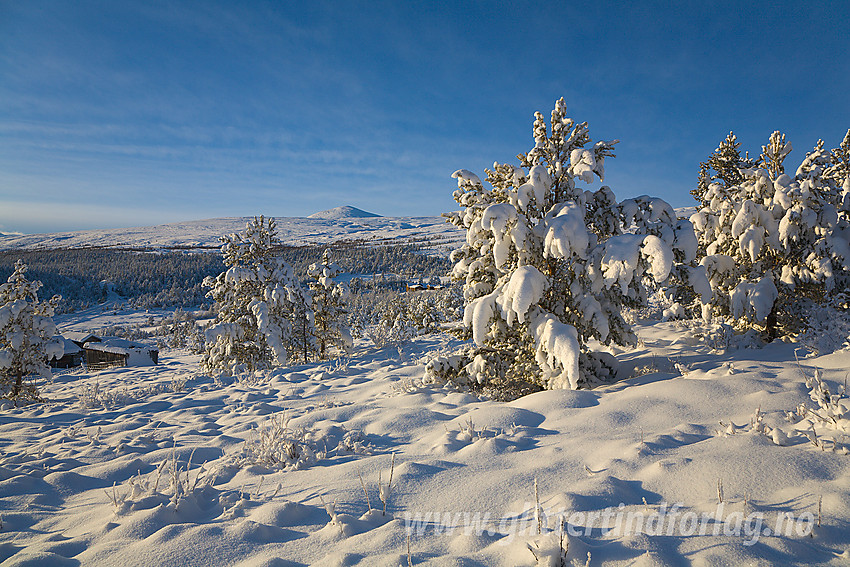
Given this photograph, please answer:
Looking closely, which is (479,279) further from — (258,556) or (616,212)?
(258,556)

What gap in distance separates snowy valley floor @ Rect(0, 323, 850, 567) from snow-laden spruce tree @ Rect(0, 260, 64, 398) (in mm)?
11011

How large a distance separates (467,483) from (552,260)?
421 cm

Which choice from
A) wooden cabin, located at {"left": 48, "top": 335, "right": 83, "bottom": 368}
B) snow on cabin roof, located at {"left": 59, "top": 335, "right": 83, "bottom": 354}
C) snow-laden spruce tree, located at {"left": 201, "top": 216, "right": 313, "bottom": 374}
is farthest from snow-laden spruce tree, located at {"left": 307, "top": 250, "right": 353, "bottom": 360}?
wooden cabin, located at {"left": 48, "top": 335, "right": 83, "bottom": 368}

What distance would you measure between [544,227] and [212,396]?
6991 mm

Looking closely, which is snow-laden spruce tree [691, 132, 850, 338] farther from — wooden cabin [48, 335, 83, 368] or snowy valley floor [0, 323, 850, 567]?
wooden cabin [48, 335, 83, 368]

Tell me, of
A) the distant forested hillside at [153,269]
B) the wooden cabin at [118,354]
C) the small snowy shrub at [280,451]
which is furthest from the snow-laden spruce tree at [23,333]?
the distant forested hillside at [153,269]

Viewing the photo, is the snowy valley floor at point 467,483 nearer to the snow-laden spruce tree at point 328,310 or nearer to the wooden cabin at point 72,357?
the snow-laden spruce tree at point 328,310

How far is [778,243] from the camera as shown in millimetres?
7410

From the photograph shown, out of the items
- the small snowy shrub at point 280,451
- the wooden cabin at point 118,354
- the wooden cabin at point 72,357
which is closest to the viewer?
the small snowy shrub at point 280,451

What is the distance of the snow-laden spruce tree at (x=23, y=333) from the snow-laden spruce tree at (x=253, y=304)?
5.10 metres

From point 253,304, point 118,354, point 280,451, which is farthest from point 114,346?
point 280,451

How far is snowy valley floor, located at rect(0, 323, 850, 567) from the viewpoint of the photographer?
7.41 feet

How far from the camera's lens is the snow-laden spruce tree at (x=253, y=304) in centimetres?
1527

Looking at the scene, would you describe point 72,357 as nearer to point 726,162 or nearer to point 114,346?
point 114,346
